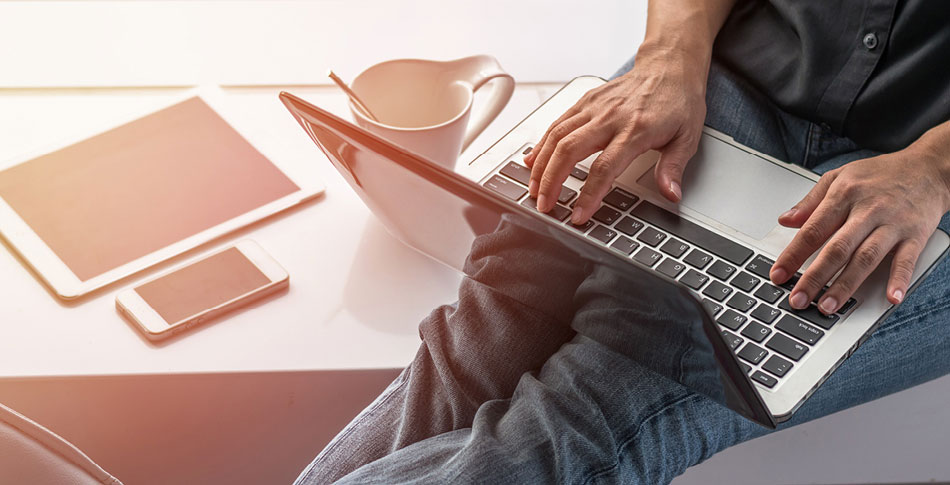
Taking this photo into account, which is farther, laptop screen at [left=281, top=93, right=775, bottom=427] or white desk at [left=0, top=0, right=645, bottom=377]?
white desk at [left=0, top=0, right=645, bottom=377]

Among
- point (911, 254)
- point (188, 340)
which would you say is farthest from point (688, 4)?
point (188, 340)

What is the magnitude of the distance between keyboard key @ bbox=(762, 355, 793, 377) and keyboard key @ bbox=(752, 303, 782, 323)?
0.04 meters

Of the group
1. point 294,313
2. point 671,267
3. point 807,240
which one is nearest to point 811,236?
point 807,240

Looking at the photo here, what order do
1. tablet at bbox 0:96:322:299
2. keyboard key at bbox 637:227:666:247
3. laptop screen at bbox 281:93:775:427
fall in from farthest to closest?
1. tablet at bbox 0:96:322:299
2. keyboard key at bbox 637:227:666:247
3. laptop screen at bbox 281:93:775:427

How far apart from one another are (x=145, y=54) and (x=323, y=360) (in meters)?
0.53

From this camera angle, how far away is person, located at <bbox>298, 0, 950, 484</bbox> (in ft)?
2.18

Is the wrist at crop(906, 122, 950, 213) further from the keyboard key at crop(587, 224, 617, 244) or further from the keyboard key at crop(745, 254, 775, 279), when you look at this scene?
the keyboard key at crop(587, 224, 617, 244)

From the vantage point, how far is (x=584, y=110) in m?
0.83

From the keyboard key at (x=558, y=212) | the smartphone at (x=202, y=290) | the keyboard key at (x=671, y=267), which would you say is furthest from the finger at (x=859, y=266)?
the smartphone at (x=202, y=290)

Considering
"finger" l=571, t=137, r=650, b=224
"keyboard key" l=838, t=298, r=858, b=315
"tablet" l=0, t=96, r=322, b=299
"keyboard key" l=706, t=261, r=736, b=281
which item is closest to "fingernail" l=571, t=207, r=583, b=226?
"finger" l=571, t=137, r=650, b=224

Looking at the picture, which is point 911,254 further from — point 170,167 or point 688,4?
point 170,167

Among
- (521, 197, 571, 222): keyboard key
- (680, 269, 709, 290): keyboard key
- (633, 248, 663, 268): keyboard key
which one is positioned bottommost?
(680, 269, 709, 290): keyboard key

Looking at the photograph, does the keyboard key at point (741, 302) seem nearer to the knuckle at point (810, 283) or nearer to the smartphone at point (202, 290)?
the knuckle at point (810, 283)

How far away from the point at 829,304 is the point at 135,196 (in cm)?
67
